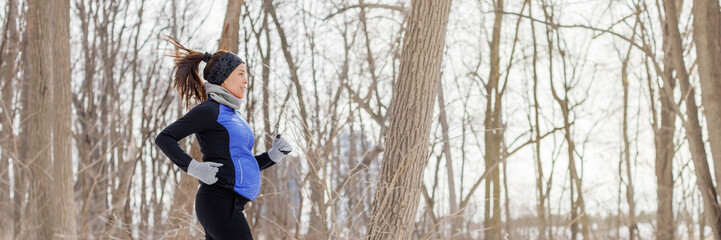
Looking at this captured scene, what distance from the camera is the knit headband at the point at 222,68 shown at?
2.90 metres

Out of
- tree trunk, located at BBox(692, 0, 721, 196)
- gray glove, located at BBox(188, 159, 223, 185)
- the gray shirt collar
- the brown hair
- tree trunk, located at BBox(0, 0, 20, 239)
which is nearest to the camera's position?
gray glove, located at BBox(188, 159, 223, 185)

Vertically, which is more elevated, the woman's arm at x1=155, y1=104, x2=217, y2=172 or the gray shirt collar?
the gray shirt collar

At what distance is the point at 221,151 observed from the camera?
275 cm

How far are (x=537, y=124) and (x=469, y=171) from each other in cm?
471

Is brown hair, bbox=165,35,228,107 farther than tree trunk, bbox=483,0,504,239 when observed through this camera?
No

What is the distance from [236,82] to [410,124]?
62.2 inches

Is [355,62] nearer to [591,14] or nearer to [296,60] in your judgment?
[296,60]

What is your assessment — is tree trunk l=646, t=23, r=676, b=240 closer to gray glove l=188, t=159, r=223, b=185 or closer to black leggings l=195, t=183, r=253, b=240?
black leggings l=195, t=183, r=253, b=240

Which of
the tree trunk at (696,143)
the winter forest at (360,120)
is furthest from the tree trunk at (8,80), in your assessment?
the tree trunk at (696,143)

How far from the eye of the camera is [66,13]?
711cm

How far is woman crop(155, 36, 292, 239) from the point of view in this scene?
8.68 feet

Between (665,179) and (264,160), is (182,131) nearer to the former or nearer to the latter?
(264,160)

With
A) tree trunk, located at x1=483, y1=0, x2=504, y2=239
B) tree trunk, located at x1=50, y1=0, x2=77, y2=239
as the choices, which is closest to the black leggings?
tree trunk, located at x1=50, y1=0, x2=77, y2=239

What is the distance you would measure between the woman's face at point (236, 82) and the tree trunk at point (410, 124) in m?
1.38
